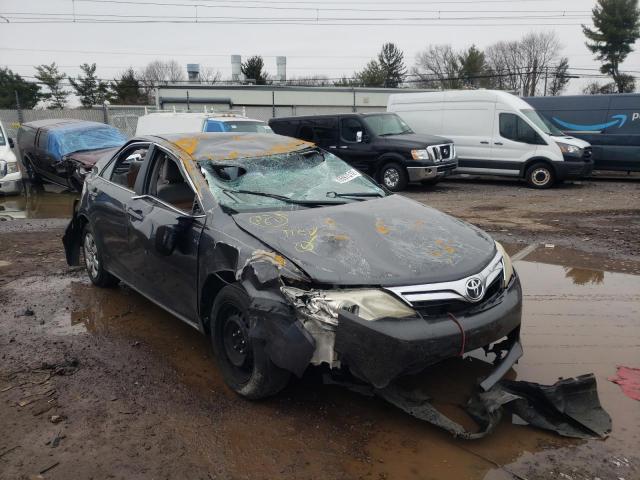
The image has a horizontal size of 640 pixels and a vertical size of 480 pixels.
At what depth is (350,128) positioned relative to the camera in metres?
14.2

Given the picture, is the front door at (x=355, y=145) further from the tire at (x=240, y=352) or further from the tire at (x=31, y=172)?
the tire at (x=240, y=352)

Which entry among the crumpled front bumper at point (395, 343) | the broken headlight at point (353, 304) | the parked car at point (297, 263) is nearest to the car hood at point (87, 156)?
the parked car at point (297, 263)

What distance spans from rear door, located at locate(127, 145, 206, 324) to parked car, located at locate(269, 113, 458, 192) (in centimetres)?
944

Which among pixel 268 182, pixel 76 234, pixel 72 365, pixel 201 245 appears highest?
pixel 268 182

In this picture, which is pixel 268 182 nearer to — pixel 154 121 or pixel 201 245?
pixel 201 245

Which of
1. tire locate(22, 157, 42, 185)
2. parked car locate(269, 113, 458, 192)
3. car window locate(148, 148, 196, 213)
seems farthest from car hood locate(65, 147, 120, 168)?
car window locate(148, 148, 196, 213)

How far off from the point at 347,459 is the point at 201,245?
168 cm

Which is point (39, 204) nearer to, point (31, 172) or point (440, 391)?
point (31, 172)

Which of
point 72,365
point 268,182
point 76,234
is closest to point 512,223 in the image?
point 268,182

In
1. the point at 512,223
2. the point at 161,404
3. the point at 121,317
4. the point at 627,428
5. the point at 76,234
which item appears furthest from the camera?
the point at 512,223

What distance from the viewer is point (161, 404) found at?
3.50 metres

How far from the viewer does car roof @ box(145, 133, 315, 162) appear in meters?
4.38

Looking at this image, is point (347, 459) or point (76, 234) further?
point (76, 234)

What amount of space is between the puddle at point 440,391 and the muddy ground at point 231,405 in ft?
0.03
